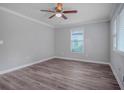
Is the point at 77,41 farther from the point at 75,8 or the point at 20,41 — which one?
the point at 20,41

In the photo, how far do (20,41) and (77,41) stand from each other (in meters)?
3.24

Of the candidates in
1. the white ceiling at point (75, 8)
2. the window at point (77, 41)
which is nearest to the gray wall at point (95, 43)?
the window at point (77, 41)

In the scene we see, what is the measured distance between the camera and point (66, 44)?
5.46 meters

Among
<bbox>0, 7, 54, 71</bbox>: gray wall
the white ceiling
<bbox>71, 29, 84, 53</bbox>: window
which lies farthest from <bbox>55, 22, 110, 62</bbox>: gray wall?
<bbox>0, 7, 54, 71</bbox>: gray wall

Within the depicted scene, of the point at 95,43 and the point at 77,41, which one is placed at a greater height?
the point at 77,41

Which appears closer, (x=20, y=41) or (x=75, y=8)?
(x=75, y=8)

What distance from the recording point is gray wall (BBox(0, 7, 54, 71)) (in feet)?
9.57

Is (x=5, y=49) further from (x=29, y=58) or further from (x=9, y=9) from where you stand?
(x=9, y=9)

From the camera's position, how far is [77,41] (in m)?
5.09

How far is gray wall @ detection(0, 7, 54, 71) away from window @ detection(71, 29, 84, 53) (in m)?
1.79

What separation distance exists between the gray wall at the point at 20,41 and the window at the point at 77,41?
5.87 ft

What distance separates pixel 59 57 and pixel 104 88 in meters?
3.98

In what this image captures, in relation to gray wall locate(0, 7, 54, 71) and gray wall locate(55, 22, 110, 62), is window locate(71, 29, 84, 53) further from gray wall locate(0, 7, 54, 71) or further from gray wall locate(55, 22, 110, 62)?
gray wall locate(0, 7, 54, 71)

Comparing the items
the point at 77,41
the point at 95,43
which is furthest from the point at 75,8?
the point at 77,41
